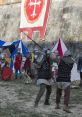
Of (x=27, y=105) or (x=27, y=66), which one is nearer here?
(x=27, y=105)

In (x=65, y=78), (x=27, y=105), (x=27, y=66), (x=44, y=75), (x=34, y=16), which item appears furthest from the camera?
(x=34, y=16)

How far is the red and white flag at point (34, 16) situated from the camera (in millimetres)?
25438

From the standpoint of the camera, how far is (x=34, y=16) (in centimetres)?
2639

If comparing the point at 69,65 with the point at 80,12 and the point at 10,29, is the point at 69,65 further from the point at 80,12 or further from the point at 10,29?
the point at 10,29

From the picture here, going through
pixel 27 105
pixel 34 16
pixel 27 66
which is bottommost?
pixel 27 105

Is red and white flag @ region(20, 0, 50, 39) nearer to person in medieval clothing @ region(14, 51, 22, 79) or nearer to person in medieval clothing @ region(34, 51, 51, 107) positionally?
person in medieval clothing @ region(14, 51, 22, 79)

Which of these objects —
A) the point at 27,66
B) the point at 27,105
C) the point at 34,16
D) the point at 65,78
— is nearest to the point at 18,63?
the point at 27,66

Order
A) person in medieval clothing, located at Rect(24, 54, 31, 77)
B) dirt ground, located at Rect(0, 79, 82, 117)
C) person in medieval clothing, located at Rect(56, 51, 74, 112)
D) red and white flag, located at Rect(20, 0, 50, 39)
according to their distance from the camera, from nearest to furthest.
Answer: dirt ground, located at Rect(0, 79, 82, 117) < person in medieval clothing, located at Rect(56, 51, 74, 112) < person in medieval clothing, located at Rect(24, 54, 31, 77) < red and white flag, located at Rect(20, 0, 50, 39)

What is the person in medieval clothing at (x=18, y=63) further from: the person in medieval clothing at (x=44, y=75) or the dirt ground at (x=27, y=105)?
the person in medieval clothing at (x=44, y=75)

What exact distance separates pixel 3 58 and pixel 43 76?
10033mm

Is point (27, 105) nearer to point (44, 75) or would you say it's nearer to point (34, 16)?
point (44, 75)

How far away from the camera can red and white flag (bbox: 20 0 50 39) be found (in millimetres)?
25438

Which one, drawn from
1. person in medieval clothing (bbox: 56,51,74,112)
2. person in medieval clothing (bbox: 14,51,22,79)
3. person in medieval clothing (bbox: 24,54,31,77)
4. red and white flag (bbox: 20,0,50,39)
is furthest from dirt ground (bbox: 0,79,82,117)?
red and white flag (bbox: 20,0,50,39)

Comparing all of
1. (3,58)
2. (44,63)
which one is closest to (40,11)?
(3,58)
